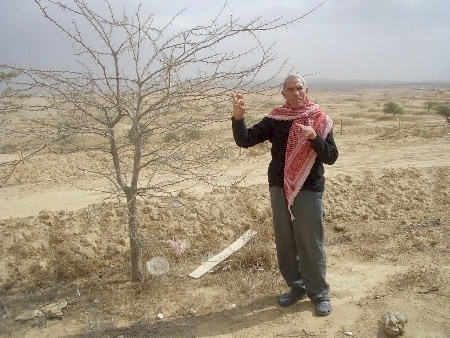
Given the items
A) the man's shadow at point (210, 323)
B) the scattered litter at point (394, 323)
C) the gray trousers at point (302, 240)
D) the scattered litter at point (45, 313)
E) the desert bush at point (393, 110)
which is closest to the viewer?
the scattered litter at point (394, 323)

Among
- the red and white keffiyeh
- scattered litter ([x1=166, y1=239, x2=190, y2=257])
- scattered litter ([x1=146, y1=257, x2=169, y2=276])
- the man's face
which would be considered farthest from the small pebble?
the man's face

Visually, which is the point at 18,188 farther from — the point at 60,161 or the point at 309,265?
the point at 309,265

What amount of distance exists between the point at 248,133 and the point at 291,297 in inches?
63.2

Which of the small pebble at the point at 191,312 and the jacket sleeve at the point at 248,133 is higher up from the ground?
the jacket sleeve at the point at 248,133

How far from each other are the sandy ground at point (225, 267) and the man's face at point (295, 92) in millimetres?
1334

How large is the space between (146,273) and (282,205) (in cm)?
198

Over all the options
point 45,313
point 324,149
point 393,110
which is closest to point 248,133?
point 324,149

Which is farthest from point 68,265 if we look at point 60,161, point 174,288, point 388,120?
point 388,120

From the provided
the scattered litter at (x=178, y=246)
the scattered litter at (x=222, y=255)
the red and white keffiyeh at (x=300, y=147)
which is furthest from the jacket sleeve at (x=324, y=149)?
the scattered litter at (x=178, y=246)

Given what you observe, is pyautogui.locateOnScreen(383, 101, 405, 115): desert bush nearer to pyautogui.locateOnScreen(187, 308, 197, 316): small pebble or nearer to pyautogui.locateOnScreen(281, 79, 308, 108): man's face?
pyautogui.locateOnScreen(281, 79, 308, 108): man's face

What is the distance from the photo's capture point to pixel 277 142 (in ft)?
11.5

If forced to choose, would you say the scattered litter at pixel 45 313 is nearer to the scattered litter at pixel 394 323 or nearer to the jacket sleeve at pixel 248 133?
the jacket sleeve at pixel 248 133

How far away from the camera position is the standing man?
3320mm

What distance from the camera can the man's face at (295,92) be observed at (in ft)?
10.9
